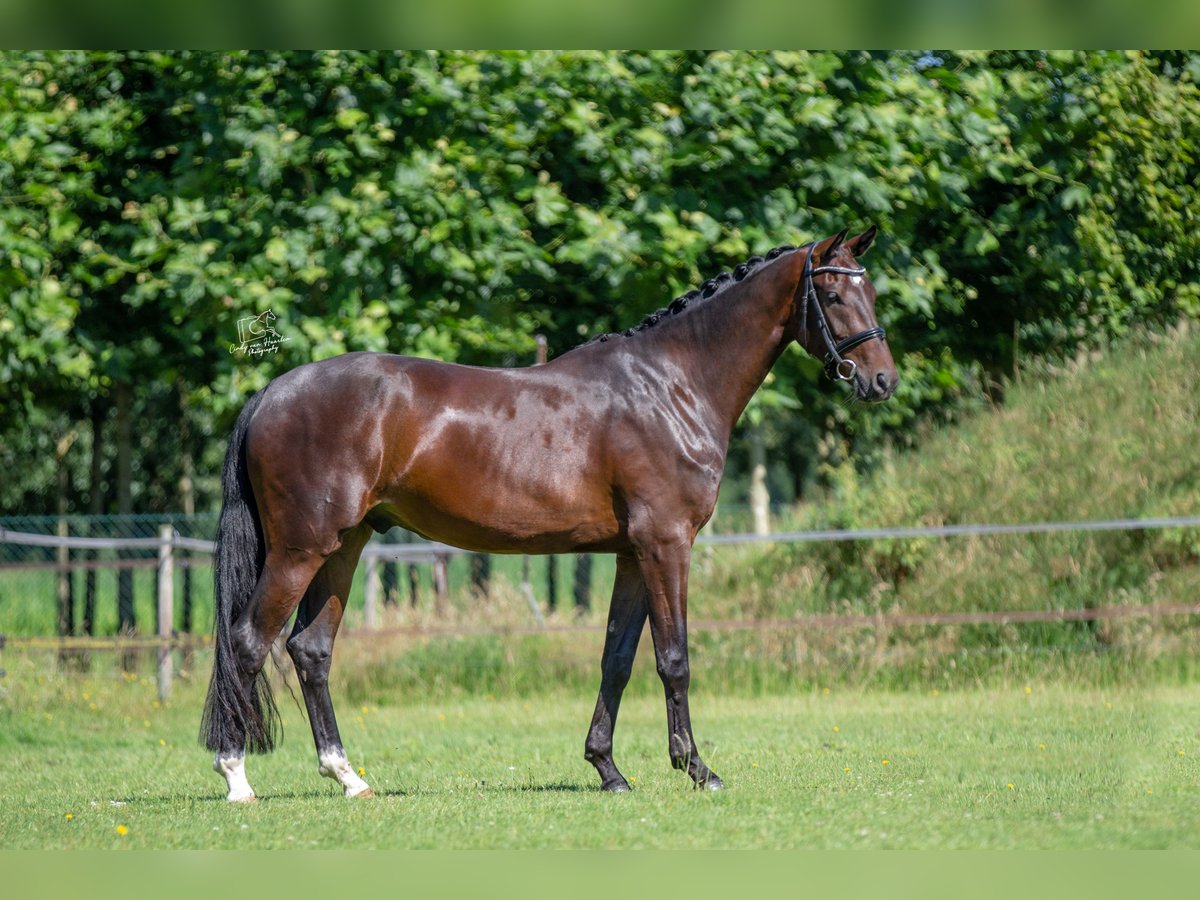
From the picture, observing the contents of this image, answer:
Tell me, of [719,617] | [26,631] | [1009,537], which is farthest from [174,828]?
[26,631]

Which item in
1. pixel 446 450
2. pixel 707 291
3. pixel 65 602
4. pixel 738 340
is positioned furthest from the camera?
pixel 65 602

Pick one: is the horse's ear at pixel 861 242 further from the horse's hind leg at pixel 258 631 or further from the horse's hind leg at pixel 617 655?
the horse's hind leg at pixel 258 631

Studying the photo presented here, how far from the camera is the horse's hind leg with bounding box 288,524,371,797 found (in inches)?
245

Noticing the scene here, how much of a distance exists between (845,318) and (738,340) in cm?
52

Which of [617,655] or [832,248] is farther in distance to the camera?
[617,655]

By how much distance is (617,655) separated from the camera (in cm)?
647

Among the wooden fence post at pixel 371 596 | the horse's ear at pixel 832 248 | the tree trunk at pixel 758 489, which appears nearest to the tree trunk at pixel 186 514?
the wooden fence post at pixel 371 596

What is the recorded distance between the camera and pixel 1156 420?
12.1 m

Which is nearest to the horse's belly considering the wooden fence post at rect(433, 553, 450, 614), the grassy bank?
the grassy bank

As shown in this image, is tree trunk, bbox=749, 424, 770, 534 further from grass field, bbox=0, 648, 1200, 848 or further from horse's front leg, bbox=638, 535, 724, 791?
A: horse's front leg, bbox=638, 535, 724, 791

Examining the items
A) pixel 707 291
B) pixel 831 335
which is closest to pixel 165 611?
pixel 707 291

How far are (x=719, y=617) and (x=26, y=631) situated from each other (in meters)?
8.09

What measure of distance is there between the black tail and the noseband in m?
2.58

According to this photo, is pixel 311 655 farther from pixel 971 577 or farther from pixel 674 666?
pixel 971 577
